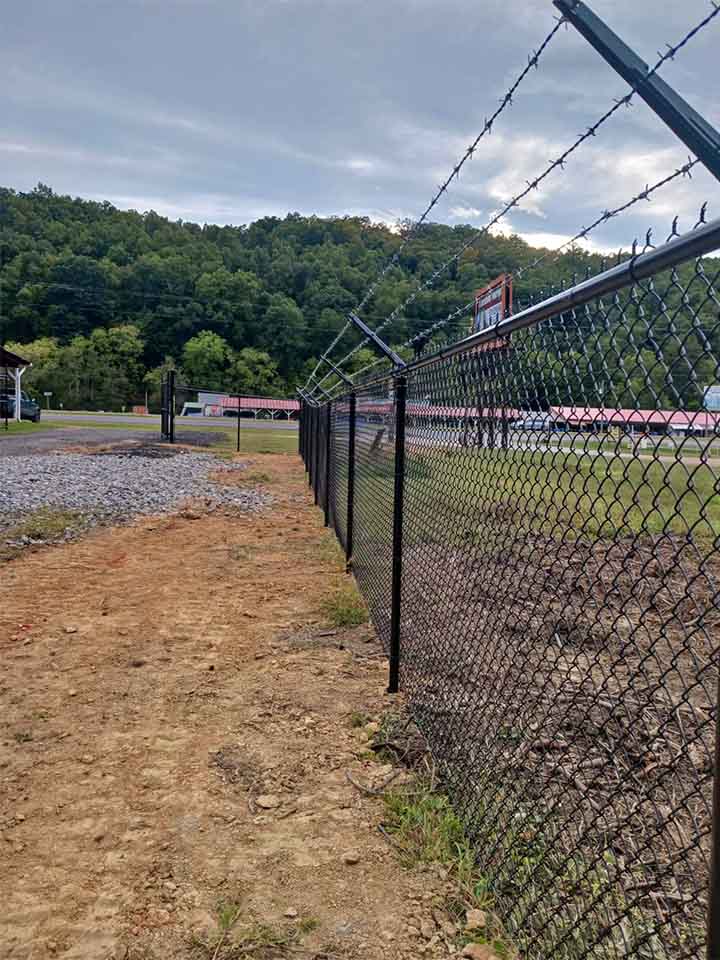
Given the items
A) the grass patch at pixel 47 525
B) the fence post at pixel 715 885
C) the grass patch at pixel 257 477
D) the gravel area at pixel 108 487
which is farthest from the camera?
the grass patch at pixel 257 477

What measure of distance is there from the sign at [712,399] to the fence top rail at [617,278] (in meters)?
0.24

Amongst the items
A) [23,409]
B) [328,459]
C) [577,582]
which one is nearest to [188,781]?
[577,582]

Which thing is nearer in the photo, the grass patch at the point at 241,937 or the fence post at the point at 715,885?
the fence post at the point at 715,885

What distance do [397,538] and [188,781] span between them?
1529 millimetres

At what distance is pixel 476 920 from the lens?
2100 millimetres

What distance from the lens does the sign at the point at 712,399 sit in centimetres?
122

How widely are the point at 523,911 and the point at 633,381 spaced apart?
1.61 metres

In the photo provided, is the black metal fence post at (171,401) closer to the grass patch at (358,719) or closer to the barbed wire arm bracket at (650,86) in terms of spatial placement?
the grass patch at (358,719)

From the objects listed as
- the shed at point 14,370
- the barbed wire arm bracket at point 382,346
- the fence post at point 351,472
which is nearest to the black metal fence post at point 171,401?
the shed at point 14,370

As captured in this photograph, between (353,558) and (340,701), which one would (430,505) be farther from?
(353,558)

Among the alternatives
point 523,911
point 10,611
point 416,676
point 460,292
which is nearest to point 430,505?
point 416,676

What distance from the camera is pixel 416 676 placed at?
12.1 feet

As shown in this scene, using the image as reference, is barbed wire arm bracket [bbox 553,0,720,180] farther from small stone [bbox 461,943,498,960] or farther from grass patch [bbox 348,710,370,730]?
grass patch [bbox 348,710,370,730]

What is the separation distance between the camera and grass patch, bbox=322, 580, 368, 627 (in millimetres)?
5008
